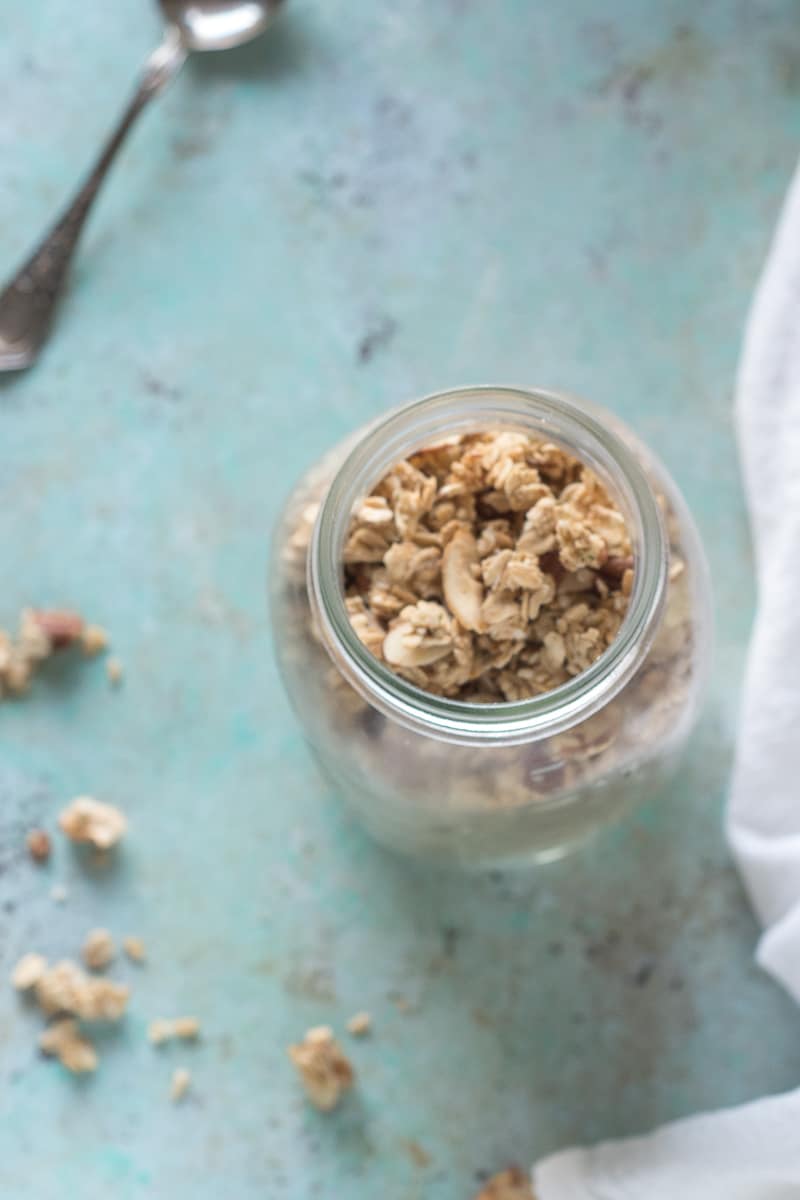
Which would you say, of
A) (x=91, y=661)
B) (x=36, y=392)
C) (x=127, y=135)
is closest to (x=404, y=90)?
(x=127, y=135)

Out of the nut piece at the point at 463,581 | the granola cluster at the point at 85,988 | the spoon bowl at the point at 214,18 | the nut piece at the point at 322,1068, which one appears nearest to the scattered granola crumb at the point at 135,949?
the granola cluster at the point at 85,988

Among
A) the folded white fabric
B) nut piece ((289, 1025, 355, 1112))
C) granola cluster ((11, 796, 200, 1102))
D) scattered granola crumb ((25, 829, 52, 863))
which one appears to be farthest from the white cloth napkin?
scattered granola crumb ((25, 829, 52, 863))

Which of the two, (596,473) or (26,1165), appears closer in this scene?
(596,473)

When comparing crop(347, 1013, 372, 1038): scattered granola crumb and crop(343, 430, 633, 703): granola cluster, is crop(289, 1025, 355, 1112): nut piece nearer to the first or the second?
crop(347, 1013, 372, 1038): scattered granola crumb

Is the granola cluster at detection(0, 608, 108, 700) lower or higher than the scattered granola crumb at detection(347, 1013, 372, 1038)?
higher

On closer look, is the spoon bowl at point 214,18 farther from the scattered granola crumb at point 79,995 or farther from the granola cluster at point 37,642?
the scattered granola crumb at point 79,995

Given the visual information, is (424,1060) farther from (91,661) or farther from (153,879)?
(91,661)
